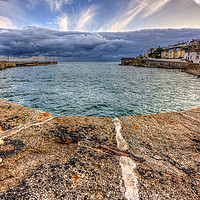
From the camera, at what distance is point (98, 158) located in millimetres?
3025

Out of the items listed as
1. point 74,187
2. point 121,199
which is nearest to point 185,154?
point 121,199

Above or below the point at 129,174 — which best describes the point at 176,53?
above

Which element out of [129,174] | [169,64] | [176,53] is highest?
[176,53]

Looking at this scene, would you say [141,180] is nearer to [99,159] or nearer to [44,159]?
[99,159]

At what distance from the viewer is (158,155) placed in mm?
3291

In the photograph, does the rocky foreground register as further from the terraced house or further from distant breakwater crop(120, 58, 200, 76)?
the terraced house

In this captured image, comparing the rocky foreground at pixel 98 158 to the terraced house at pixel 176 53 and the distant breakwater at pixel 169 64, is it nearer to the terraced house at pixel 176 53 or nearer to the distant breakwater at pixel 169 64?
the distant breakwater at pixel 169 64

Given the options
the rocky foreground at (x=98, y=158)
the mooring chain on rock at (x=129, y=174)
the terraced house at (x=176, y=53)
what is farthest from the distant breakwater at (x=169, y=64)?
the mooring chain on rock at (x=129, y=174)

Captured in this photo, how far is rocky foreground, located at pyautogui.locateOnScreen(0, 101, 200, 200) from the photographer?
222cm

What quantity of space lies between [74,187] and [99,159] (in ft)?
2.90

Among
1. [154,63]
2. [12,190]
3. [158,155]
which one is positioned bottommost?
[158,155]

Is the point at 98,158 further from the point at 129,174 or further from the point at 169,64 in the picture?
the point at 169,64

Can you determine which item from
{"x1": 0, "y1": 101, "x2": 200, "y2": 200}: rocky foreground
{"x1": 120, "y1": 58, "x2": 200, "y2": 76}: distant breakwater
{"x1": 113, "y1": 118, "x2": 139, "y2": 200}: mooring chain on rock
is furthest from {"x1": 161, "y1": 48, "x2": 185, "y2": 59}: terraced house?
{"x1": 113, "y1": 118, "x2": 139, "y2": 200}: mooring chain on rock

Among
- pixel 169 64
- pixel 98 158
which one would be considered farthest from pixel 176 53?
pixel 98 158
